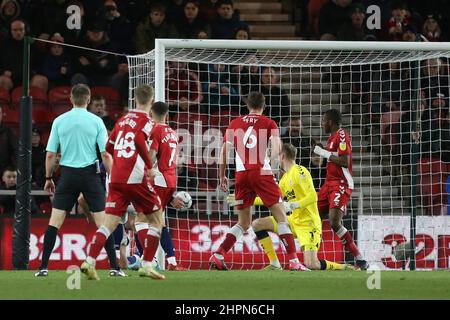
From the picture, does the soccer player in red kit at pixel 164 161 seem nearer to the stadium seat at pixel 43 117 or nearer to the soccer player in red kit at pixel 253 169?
the soccer player in red kit at pixel 253 169

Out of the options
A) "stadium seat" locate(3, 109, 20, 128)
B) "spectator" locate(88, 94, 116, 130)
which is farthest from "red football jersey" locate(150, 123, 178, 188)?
"stadium seat" locate(3, 109, 20, 128)

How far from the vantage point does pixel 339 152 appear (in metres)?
14.7

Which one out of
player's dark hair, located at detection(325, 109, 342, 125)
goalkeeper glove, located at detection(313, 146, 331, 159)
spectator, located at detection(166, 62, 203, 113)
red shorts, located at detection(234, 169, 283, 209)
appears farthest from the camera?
spectator, located at detection(166, 62, 203, 113)

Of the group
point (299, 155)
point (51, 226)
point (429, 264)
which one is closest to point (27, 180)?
point (51, 226)

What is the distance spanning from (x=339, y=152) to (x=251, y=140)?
1639 mm

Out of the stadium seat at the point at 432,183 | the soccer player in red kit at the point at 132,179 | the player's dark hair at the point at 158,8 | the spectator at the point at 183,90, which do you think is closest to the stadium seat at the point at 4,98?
the spectator at the point at 183,90

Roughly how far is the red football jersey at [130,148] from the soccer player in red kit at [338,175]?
12.1 feet

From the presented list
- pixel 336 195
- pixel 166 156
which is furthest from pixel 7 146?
pixel 336 195

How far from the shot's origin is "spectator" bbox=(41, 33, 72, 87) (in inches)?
738

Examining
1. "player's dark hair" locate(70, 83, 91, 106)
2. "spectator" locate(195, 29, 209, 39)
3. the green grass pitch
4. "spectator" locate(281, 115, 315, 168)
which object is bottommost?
the green grass pitch

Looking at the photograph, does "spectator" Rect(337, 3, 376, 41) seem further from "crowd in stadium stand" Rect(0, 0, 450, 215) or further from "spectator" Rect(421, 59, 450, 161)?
"spectator" Rect(421, 59, 450, 161)

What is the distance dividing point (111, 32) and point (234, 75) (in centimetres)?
252

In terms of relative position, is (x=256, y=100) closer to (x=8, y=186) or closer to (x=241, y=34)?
(x=8, y=186)

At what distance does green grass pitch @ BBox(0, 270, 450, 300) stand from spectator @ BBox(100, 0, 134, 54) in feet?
24.1
